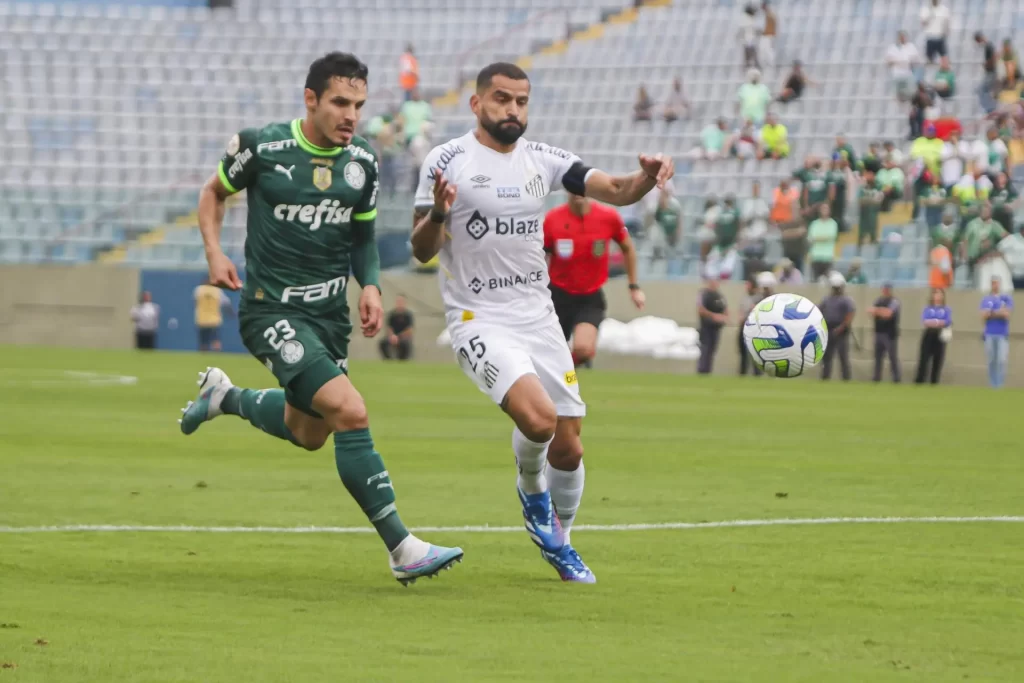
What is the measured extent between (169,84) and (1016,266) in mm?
20781

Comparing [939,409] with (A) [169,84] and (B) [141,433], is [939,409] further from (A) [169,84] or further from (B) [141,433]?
(A) [169,84]

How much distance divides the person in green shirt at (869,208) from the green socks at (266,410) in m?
23.0

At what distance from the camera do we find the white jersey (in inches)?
321

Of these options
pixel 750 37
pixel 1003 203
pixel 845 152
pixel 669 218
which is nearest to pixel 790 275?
pixel 845 152

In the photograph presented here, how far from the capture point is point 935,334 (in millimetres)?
29125

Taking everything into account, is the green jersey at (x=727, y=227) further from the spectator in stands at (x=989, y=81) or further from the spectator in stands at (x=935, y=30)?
the spectator in stands at (x=935, y=30)

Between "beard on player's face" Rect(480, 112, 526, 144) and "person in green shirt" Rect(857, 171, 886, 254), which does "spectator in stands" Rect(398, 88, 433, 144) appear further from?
"beard on player's face" Rect(480, 112, 526, 144)

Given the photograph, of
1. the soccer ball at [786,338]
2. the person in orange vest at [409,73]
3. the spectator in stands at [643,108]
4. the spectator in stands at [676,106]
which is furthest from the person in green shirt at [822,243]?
the soccer ball at [786,338]

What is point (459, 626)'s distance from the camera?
257 inches

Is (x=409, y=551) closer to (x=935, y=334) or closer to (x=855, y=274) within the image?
(x=935, y=334)

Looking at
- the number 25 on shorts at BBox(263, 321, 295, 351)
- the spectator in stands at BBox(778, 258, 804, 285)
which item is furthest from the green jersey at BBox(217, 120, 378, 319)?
the spectator in stands at BBox(778, 258, 804, 285)

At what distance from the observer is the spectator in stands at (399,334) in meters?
33.4

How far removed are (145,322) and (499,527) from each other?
26.5 metres

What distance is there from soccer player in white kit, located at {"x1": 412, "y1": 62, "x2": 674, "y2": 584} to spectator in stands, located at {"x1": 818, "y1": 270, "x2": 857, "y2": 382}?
20.9 m
